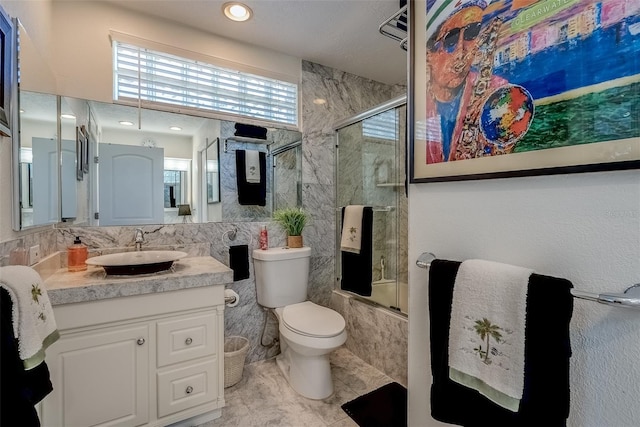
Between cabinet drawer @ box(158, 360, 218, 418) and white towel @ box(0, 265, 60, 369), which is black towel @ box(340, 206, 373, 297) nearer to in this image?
cabinet drawer @ box(158, 360, 218, 418)

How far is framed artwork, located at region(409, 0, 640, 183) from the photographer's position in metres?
0.66

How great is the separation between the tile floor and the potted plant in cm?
93

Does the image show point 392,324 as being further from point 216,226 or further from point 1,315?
point 1,315

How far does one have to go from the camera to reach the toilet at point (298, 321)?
169 centimetres

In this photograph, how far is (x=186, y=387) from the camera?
146 cm

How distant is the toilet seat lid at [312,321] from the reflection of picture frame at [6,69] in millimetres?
1552

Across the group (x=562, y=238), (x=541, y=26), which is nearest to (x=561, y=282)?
(x=562, y=238)

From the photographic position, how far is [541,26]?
0.78 metres

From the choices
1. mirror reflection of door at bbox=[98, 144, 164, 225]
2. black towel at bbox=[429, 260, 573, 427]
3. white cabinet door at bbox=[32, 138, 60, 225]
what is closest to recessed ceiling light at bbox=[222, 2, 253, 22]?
mirror reflection of door at bbox=[98, 144, 164, 225]

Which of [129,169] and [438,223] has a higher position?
[129,169]

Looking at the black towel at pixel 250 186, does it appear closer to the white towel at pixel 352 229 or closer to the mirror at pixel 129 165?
the mirror at pixel 129 165

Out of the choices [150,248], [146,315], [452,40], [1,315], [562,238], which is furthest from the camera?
[150,248]

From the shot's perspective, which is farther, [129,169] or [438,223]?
[129,169]

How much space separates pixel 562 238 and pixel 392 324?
54.5 inches
